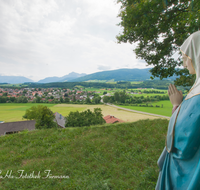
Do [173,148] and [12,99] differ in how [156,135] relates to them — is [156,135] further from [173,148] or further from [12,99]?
[12,99]

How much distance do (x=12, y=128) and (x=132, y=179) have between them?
10861 millimetres

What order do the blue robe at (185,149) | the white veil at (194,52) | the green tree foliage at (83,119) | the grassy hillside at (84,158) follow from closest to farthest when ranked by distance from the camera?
the blue robe at (185,149) → the white veil at (194,52) → the grassy hillside at (84,158) → the green tree foliage at (83,119)

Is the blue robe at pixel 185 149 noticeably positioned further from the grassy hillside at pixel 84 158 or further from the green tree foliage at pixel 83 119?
the green tree foliage at pixel 83 119

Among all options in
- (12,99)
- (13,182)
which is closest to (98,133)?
(13,182)

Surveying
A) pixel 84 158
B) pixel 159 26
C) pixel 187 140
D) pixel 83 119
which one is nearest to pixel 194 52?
pixel 187 140

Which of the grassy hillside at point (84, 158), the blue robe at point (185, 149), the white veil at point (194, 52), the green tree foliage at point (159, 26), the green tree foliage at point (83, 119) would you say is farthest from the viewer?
the green tree foliage at point (83, 119)

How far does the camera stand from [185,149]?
1.00 meters

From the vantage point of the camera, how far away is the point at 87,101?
2791cm

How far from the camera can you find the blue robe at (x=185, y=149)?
96 centimetres

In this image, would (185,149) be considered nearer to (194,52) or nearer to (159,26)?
(194,52)

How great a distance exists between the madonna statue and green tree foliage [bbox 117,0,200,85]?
3.47 metres

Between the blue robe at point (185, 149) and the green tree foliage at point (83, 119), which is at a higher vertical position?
the blue robe at point (185, 149)

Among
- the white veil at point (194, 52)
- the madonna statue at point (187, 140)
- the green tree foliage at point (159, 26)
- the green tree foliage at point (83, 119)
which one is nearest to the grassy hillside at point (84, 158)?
the madonna statue at point (187, 140)

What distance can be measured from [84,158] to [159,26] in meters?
A: 6.34
